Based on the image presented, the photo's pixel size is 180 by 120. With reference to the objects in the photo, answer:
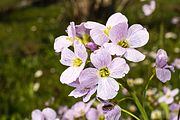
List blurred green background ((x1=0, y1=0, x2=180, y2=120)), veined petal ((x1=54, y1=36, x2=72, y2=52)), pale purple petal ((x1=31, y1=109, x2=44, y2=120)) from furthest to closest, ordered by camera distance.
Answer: blurred green background ((x1=0, y1=0, x2=180, y2=120)), pale purple petal ((x1=31, y1=109, x2=44, y2=120)), veined petal ((x1=54, y1=36, x2=72, y2=52))

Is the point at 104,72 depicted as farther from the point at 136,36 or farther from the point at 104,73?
the point at 136,36

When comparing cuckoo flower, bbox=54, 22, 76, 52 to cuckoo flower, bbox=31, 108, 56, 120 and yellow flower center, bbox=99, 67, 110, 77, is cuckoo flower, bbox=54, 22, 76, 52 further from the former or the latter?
cuckoo flower, bbox=31, 108, 56, 120

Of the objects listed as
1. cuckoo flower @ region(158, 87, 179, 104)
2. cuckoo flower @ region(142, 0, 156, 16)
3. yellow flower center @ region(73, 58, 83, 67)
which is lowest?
cuckoo flower @ region(158, 87, 179, 104)

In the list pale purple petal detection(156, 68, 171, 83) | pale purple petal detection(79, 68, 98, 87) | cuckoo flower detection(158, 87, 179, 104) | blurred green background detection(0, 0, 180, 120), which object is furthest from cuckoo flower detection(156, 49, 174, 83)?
cuckoo flower detection(158, 87, 179, 104)

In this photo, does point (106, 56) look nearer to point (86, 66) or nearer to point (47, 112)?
point (86, 66)

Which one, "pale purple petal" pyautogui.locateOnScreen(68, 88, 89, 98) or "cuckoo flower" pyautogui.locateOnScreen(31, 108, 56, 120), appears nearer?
"pale purple petal" pyautogui.locateOnScreen(68, 88, 89, 98)

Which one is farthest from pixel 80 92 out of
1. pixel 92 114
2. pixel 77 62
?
pixel 92 114

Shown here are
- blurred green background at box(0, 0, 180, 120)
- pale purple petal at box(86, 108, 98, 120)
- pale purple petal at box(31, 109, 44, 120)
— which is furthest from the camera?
blurred green background at box(0, 0, 180, 120)

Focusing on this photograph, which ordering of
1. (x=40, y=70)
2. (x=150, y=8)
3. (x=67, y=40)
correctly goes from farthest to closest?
(x=40, y=70) → (x=150, y=8) → (x=67, y=40)
